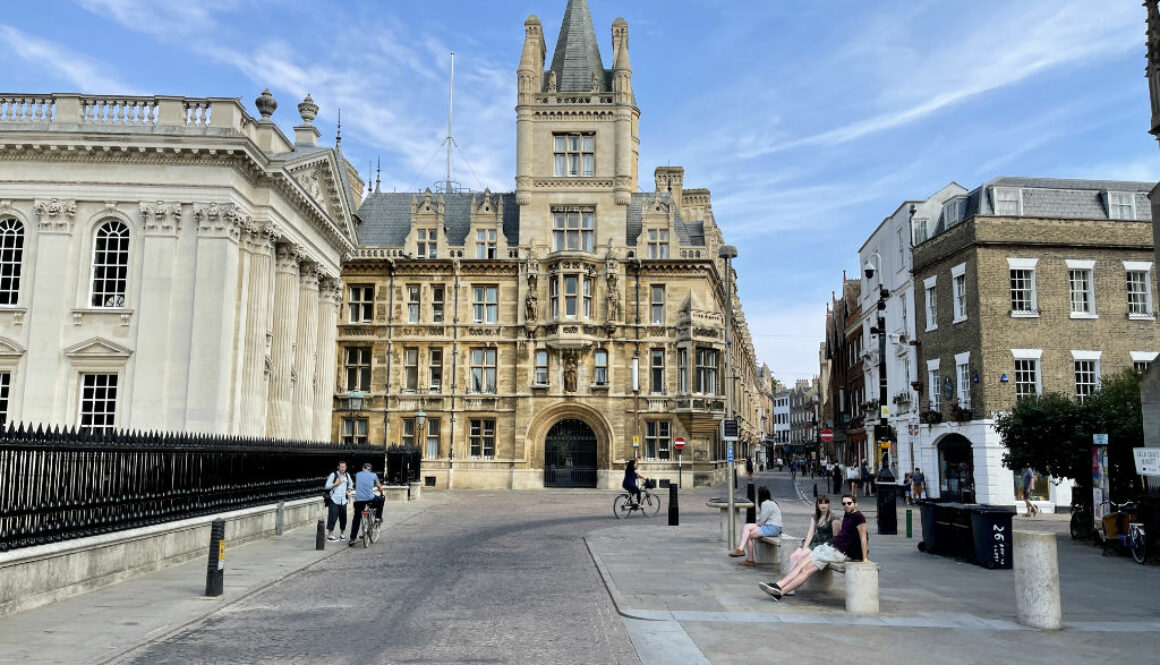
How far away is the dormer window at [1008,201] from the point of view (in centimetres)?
3312

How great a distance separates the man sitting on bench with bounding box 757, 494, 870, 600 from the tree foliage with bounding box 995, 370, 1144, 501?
11.0 metres

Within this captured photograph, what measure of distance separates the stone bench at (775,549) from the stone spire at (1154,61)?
10.6 meters

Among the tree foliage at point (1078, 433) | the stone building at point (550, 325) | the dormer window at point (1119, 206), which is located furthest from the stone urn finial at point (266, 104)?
the dormer window at point (1119, 206)

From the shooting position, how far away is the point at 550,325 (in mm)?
45469

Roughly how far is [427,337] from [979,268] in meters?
27.3

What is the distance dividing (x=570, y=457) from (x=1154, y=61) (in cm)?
3348

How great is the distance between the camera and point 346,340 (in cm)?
4703

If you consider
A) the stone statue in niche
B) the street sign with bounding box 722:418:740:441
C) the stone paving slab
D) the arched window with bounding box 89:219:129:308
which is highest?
the arched window with bounding box 89:219:129:308

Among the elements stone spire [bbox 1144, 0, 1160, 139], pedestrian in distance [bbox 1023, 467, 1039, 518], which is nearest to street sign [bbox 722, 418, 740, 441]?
stone spire [bbox 1144, 0, 1160, 139]

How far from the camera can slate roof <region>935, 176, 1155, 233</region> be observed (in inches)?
1318

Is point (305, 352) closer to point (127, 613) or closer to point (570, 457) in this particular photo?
point (570, 457)

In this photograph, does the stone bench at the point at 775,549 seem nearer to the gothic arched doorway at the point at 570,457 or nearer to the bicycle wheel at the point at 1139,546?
the bicycle wheel at the point at 1139,546

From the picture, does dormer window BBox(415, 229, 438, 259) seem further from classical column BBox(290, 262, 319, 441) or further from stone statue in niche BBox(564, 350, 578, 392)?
stone statue in niche BBox(564, 350, 578, 392)

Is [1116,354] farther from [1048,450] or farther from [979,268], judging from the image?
[1048,450]
